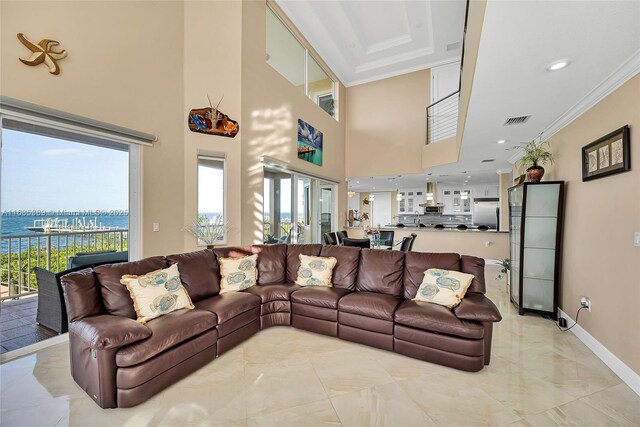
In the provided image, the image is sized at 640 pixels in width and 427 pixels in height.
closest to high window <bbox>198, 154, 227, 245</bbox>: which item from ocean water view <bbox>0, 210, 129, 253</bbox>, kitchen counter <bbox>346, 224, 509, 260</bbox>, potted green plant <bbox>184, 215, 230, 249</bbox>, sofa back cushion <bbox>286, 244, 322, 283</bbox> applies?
potted green plant <bbox>184, 215, 230, 249</bbox>

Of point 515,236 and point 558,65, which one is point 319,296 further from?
point 515,236

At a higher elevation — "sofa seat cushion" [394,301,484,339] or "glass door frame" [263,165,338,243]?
"glass door frame" [263,165,338,243]

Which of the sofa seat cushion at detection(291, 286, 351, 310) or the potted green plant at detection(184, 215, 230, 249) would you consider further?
the potted green plant at detection(184, 215, 230, 249)

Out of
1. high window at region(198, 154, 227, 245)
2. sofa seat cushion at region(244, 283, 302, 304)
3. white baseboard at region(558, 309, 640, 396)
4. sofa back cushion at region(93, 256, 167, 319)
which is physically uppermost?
high window at region(198, 154, 227, 245)

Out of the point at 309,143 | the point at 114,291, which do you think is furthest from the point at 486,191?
the point at 114,291

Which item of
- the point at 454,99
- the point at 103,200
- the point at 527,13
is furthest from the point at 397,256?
the point at 454,99

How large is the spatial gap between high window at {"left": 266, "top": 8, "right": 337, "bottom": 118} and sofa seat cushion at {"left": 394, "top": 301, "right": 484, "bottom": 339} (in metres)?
5.01

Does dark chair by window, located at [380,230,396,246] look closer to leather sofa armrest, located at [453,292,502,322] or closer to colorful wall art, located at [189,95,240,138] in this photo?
leather sofa armrest, located at [453,292,502,322]

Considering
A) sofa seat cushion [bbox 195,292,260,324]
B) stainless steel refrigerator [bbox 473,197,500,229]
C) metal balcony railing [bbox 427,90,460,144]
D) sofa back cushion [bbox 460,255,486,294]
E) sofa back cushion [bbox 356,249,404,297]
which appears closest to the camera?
sofa seat cushion [bbox 195,292,260,324]

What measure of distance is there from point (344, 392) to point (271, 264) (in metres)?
2.02

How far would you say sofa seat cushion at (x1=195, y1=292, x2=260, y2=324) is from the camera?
8.70ft

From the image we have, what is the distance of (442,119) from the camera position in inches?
274

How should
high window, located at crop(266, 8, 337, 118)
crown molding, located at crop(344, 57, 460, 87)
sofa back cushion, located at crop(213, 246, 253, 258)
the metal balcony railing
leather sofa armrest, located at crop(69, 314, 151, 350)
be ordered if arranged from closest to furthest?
leather sofa armrest, located at crop(69, 314, 151, 350)
sofa back cushion, located at crop(213, 246, 253, 258)
high window, located at crop(266, 8, 337, 118)
the metal balcony railing
crown molding, located at crop(344, 57, 460, 87)

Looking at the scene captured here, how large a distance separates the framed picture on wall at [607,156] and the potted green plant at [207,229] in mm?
4616
